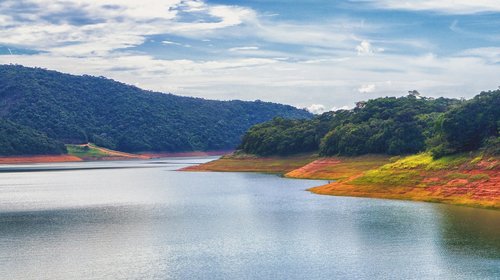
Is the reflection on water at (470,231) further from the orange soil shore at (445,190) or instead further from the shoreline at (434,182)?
the shoreline at (434,182)

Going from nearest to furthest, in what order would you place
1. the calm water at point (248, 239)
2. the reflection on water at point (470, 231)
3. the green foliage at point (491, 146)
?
1. the calm water at point (248, 239)
2. the reflection on water at point (470, 231)
3. the green foliage at point (491, 146)

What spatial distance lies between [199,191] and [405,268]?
3388 inches

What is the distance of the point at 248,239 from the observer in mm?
69438

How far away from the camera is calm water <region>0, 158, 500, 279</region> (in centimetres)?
5388

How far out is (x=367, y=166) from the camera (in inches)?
6275

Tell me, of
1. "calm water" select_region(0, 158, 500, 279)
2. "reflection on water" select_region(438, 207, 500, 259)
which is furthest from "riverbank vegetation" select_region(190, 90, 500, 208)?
"reflection on water" select_region(438, 207, 500, 259)

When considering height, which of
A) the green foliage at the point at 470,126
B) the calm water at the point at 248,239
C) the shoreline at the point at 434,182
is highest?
the green foliage at the point at 470,126

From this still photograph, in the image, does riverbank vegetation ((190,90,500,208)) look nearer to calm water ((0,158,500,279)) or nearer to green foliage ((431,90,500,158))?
green foliage ((431,90,500,158))

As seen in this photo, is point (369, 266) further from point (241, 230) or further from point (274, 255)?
point (241, 230)

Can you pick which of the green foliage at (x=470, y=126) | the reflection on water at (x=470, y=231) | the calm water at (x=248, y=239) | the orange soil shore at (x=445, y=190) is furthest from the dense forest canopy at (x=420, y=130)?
the reflection on water at (x=470, y=231)

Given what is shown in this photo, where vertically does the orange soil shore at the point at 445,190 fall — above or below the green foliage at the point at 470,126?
below

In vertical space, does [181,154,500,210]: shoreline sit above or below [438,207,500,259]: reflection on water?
above

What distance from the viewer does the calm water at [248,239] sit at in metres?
53.9

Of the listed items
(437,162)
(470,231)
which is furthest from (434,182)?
(470,231)
